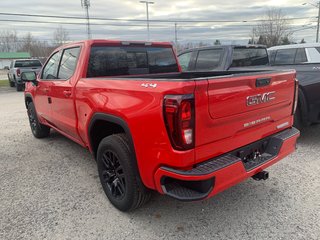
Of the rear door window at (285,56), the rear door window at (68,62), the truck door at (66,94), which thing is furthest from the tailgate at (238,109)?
the rear door window at (285,56)

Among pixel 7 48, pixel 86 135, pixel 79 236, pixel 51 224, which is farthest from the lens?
pixel 7 48

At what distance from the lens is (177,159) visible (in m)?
2.42

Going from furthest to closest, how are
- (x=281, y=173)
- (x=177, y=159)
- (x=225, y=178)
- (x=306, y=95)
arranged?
(x=306, y=95)
(x=281, y=173)
(x=225, y=178)
(x=177, y=159)

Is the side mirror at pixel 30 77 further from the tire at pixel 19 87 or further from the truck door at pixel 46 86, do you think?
the tire at pixel 19 87

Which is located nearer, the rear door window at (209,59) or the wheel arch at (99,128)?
the wheel arch at (99,128)

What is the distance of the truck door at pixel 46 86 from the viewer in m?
4.78

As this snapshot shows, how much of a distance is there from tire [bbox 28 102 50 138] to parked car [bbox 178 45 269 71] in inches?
142

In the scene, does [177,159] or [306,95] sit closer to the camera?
[177,159]

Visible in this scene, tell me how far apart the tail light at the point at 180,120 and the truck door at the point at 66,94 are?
6.28 feet

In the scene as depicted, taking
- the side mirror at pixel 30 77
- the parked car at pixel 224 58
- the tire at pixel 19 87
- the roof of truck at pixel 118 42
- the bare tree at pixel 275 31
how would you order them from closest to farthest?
the roof of truck at pixel 118 42 → the side mirror at pixel 30 77 → the parked car at pixel 224 58 → the tire at pixel 19 87 → the bare tree at pixel 275 31

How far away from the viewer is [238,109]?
2693 mm

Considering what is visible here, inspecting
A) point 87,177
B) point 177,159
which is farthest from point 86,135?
point 177,159

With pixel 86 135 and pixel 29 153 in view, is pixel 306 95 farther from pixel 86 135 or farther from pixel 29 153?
pixel 29 153

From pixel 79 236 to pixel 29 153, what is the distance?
9.87 ft
